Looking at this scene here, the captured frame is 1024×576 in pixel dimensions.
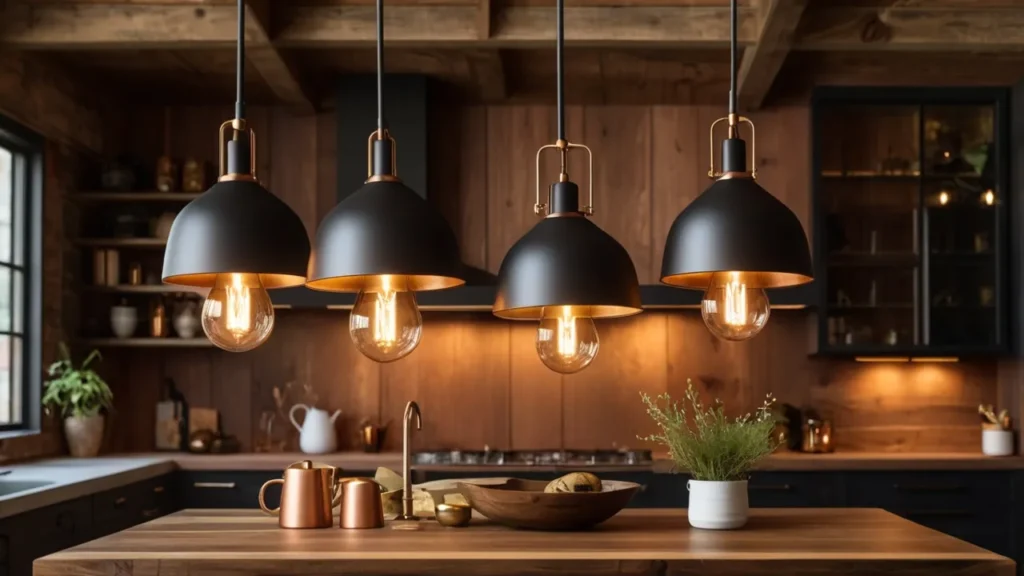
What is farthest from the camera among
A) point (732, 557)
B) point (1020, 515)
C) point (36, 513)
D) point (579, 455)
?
point (579, 455)

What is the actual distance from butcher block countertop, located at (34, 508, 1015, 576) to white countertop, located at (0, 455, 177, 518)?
1039 millimetres

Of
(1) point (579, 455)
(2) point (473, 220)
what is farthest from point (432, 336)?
(1) point (579, 455)

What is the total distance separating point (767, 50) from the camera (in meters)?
4.54

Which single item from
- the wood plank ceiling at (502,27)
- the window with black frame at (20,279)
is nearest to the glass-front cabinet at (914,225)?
the wood plank ceiling at (502,27)

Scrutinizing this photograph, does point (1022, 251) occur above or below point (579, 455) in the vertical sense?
above

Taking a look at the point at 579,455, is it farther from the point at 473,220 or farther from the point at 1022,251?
the point at 1022,251

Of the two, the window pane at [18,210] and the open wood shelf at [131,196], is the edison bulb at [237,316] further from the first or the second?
the open wood shelf at [131,196]

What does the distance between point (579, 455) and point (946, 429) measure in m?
1.81

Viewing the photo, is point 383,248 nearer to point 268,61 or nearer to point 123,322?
point 268,61

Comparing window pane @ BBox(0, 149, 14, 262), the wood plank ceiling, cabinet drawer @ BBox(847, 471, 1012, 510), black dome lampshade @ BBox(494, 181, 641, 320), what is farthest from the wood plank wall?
black dome lampshade @ BBox(494, 181, 641, 320)

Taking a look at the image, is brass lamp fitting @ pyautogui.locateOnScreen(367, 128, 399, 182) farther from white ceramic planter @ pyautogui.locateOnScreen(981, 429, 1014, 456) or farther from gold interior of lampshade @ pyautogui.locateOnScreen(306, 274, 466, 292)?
white ceramic planter @ pyautogui.locateOnScreen(981, 429, 1014, 456)

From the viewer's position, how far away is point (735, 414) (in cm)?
555

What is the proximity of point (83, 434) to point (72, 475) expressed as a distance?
93 cm

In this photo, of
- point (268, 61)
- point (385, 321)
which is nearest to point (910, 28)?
point (268, 61)
